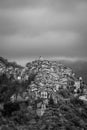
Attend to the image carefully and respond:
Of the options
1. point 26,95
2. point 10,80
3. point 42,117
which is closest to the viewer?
point 42,117

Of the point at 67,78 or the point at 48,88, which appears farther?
the point at 67,78

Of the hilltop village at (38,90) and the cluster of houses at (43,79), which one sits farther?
the cluster of houses at (43,79)

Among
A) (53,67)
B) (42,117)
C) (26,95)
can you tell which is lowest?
(42,117)

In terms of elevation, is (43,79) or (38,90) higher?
(43,79)

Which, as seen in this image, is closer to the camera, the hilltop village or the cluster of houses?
the hilltop village

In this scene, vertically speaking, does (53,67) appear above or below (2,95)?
above

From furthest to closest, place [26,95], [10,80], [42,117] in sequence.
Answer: [10,80] < [26,95] < [42,117]

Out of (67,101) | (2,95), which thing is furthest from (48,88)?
(2,95)

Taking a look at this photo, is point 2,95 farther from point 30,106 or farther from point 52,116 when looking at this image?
point 52,116

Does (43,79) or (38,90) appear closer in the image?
(38,90)
